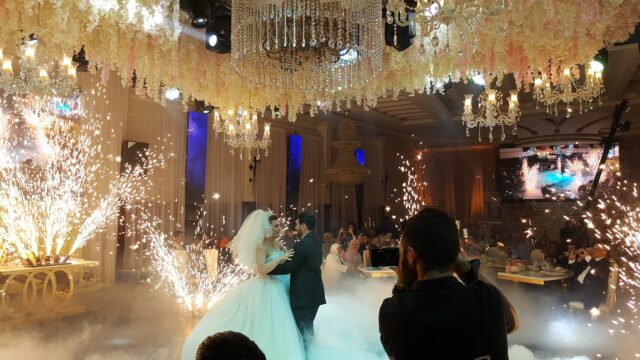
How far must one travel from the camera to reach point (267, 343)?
151 inches

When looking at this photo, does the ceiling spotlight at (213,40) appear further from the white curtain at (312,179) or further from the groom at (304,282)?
the white curtain at (312,179)

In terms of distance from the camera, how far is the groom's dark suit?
166 inches

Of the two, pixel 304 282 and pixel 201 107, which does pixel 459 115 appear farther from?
pixel 304 282

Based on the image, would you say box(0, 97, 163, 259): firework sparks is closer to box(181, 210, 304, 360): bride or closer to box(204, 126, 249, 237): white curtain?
box(204, 126, 249, 237): white curtain

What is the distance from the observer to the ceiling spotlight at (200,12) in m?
4.75

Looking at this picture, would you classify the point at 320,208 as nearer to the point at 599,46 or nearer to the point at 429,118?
the point at 429,118

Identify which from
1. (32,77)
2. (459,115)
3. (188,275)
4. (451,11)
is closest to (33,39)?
(32,77)

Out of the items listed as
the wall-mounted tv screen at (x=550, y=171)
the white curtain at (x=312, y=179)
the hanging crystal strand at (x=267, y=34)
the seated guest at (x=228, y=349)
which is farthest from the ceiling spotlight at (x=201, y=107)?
the wall-mounted tv screen at (x=550, y=171)

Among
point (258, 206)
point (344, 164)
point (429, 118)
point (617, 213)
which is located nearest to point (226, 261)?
point (258, 206)

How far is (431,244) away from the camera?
149 centimetres

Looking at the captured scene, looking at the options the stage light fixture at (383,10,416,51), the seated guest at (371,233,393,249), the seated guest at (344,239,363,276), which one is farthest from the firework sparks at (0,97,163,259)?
the seated guest at (371,233,393,249)

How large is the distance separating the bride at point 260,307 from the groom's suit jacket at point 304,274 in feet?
0.23

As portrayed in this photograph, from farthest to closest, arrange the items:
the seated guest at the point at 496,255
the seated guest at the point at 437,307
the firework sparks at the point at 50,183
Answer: the seated guest at the point at 496,255 < the firework sparks at the point at 50,183 < the seated guest at the point at 437,307

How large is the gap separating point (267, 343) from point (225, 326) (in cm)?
38
